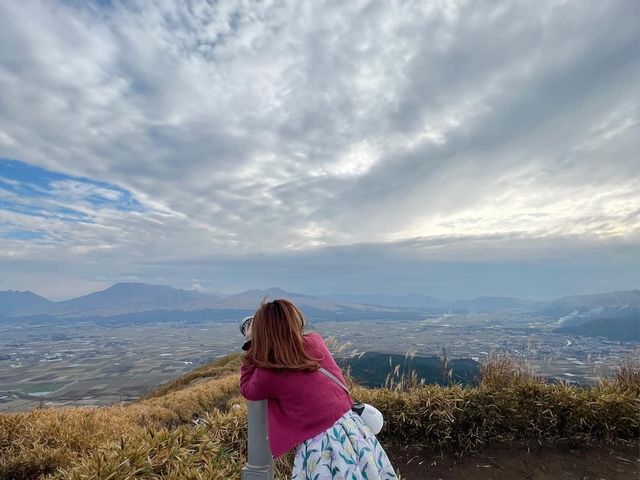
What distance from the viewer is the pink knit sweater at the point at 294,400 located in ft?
7.14

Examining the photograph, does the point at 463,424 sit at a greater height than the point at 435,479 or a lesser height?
greater

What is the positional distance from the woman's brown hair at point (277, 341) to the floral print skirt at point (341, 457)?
418mm

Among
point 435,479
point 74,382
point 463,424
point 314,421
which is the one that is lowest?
point 74,382

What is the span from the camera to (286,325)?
2.21 metres

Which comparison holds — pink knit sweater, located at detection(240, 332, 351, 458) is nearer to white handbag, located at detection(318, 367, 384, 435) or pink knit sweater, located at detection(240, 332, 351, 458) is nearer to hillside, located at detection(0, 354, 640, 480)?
white handbag, located at detection(318, 367, 384, 435)

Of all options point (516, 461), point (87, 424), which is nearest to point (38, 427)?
point (87, 424)

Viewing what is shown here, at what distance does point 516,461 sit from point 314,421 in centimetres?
397

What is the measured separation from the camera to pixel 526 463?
4691 millimetres

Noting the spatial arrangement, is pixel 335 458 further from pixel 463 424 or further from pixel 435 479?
pixel 463 424

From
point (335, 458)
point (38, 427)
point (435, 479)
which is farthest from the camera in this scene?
point (38, 427)

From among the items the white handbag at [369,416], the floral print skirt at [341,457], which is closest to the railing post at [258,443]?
the floral print skirt at [341,457]

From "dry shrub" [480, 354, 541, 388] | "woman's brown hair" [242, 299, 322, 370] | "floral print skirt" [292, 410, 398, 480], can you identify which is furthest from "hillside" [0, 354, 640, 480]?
"woman's brown hair" [242, 299, 322, 370]

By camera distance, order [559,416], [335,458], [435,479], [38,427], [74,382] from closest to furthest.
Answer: [335,458] < [435,479] < [38,427] < [559,416] < [74,382]

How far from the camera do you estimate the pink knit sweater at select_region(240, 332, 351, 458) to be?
2.18 meters
